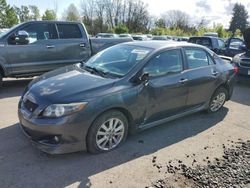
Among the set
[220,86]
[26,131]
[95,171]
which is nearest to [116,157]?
[95,171]

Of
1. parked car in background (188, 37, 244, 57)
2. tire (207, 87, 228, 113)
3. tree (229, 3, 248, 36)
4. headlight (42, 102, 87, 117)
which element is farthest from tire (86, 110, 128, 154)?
tree (229, 3, 248, 36)

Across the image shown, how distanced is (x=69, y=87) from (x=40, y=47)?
14.0ft

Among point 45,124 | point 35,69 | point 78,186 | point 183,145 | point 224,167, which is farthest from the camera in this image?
point 35,69

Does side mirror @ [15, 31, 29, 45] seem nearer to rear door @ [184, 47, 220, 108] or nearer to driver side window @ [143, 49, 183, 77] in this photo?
driver side window @ [143, 49, 183, 77]

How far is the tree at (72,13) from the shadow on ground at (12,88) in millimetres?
55648

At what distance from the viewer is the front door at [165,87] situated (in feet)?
14.2

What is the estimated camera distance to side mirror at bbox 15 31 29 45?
279 inches

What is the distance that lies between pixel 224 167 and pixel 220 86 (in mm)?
2387

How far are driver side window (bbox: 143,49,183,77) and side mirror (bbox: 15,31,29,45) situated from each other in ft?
13.8

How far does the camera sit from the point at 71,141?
3600 millimetres

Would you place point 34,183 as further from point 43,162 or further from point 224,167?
point 224,167

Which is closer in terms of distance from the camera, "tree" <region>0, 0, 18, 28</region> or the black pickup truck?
the black pickup truck

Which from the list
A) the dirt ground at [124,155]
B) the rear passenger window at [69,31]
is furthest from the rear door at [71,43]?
the dirt ground at [124,155]

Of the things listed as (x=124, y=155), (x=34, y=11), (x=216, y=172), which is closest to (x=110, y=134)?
(x=124, y=155)
